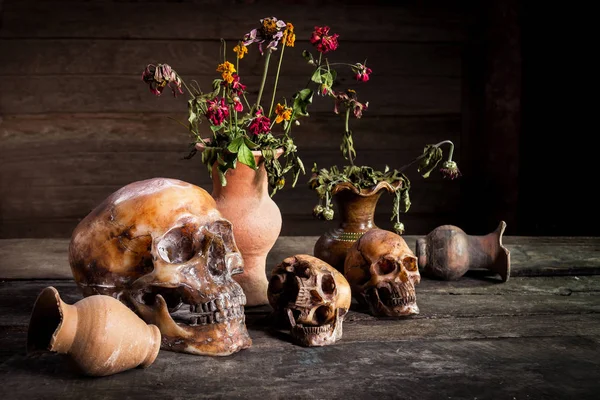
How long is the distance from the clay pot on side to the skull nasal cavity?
0.20 m

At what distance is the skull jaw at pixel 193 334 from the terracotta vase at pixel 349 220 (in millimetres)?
546

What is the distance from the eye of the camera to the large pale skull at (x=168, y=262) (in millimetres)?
1560

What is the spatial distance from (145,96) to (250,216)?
2.30 meters

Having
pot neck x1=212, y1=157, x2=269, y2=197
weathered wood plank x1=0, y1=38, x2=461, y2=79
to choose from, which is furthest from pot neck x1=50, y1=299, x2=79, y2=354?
weathered wood plank x1=0, y1=38, x2=461, y2=79

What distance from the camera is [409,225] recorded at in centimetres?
427

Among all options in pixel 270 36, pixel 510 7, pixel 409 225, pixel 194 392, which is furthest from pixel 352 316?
pixel 510 7

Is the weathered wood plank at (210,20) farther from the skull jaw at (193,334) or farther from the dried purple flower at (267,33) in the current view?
the skull jaw at (193,334)

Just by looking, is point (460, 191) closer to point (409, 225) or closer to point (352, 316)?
point (409, 225)

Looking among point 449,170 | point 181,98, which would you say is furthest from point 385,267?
point 181,98

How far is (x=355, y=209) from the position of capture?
207 cm

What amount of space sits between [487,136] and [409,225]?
67 cm

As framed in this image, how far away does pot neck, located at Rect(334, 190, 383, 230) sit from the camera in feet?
6.74

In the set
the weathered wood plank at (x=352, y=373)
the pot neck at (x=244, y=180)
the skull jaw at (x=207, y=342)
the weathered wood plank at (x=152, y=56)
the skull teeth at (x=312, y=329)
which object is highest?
the weathered wood plank at (x=152, y=56)

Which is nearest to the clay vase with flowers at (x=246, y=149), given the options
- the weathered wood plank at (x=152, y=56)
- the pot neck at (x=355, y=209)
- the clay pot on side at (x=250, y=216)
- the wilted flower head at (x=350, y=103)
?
the clay pot on side at (x=250, y=216)
